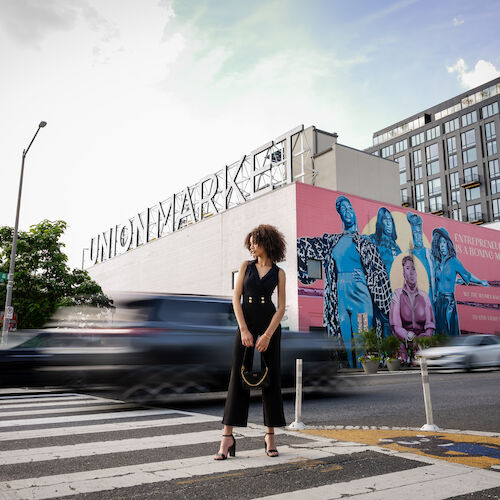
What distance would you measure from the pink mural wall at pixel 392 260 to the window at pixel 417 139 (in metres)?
40.7

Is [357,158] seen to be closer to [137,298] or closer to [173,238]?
[173,238]

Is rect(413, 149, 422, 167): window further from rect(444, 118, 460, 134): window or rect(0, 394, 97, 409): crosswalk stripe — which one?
rect(0, 394, 97, 409): crosswalk stripe

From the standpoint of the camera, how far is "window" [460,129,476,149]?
69.9 meters

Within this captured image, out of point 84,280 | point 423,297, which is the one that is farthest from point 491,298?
point 84,280

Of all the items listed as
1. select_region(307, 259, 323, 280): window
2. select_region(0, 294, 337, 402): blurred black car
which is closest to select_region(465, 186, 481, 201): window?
select_region(307, 259, 323, 280): window

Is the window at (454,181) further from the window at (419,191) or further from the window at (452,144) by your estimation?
the window at (419,191)

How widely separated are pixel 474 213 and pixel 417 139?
615 inches

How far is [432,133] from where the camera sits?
76.1 meters

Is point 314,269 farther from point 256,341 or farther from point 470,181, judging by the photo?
point 470,181

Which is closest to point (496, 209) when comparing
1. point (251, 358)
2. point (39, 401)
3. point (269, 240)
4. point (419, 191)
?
point (419, 191)

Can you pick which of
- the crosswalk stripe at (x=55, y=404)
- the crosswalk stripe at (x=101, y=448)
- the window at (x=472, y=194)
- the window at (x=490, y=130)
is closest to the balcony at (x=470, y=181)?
the window at (x=472, y=194)

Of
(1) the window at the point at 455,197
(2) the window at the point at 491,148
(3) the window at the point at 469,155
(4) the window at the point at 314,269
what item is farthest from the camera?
(1) the window at the point at 455,197

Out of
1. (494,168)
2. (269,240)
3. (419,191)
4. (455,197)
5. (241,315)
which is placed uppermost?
(494,168)

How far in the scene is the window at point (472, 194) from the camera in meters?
68.7
